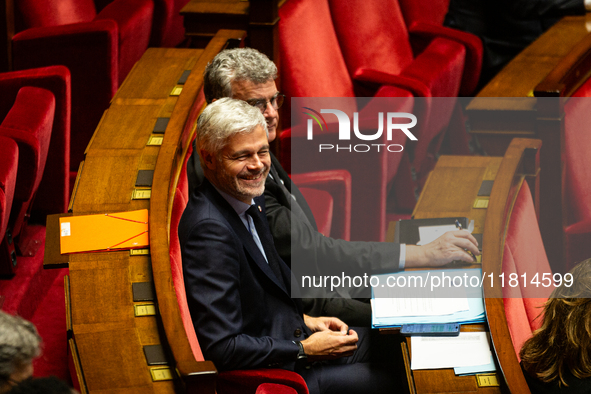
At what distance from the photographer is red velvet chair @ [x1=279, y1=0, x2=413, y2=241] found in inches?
39.5

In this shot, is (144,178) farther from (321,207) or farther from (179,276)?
(321,207)

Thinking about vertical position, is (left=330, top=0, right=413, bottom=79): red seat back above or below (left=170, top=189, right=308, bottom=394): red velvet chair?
above

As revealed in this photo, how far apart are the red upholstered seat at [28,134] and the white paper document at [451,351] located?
0.47 metres

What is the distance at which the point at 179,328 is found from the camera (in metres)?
0.51

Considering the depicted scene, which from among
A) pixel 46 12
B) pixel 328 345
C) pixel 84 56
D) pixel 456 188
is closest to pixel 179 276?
pixel 328 345

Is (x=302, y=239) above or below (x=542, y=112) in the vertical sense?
below

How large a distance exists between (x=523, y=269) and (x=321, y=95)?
0.45 metres

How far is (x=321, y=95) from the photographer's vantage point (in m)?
1.08

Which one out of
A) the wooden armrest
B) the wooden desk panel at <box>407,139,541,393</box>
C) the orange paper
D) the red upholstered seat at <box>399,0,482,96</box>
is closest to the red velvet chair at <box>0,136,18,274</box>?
the orange paper

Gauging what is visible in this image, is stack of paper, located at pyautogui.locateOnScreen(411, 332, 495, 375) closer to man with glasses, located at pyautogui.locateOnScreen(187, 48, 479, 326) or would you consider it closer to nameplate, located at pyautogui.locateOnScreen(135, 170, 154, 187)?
man with glasses, located at pyautogui.locateOnScreen(187, 48, 479, 326)

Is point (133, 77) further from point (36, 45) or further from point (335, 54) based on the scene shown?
point (335, 54)

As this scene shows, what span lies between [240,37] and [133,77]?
170mm

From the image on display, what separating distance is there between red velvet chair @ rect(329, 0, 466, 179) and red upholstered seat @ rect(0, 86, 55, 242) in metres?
0.57

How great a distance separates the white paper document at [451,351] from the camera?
56cm
